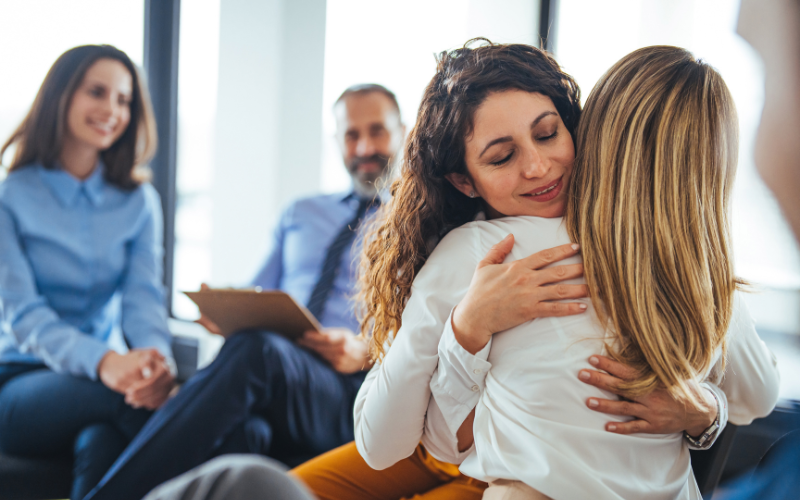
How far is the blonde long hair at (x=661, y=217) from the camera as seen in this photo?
2.35 feet

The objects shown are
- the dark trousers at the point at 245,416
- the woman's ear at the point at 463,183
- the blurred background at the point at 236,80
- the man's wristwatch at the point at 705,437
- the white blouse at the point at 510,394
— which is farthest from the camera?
the blurred background at the point at 236,80

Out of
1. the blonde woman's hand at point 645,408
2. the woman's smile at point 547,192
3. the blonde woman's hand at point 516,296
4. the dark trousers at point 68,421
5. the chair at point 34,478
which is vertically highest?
the woman's smile at point 547,192

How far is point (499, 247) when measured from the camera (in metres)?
0.79

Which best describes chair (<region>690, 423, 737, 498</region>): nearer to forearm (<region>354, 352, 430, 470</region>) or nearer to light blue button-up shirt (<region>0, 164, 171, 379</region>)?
forearm (<region>354, 352, 430, 470</region>)

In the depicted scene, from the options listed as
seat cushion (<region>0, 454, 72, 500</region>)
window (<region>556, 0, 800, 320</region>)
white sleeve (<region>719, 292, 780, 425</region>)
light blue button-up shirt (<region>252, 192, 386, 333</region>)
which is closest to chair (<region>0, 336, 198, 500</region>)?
seat cushion (<region>0, 454, 72, 500</region>)

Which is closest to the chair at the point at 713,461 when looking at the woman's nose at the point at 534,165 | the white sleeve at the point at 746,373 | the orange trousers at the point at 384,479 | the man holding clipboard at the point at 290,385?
the white sleeve at the point at 746,373

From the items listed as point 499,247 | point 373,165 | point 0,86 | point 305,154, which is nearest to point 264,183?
point 305,154

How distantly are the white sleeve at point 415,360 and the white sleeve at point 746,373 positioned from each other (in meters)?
0.42

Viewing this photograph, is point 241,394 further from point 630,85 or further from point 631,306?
point 630,85

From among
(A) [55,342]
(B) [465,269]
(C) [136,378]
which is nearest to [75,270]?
(A) [55,342]

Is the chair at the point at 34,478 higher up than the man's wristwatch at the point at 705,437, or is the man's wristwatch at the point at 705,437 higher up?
the man's wristwatch at the point at 705,437

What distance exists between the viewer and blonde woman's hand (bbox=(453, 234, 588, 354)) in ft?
2.39

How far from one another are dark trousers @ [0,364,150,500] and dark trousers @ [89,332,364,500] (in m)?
0.28

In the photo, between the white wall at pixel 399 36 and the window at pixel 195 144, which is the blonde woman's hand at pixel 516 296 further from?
the window at pixel 195 144
